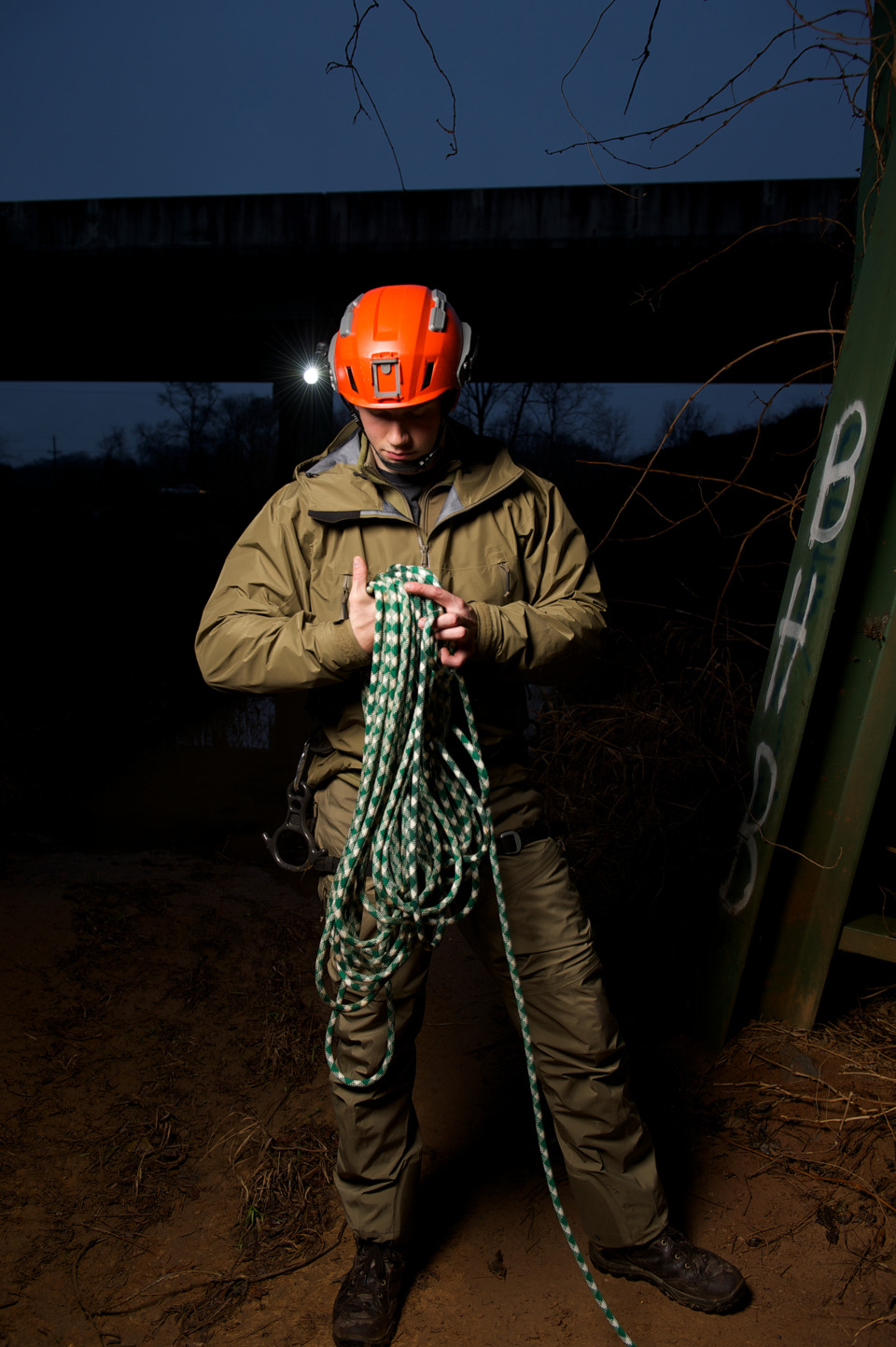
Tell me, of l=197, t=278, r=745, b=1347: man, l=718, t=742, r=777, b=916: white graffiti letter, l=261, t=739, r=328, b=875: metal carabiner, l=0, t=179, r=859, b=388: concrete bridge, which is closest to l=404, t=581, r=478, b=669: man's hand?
l=197, t=278, r=745, b=1347: man

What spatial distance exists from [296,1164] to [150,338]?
1171 cm

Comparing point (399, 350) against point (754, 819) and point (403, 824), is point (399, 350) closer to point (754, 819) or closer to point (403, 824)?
point (403, 824)

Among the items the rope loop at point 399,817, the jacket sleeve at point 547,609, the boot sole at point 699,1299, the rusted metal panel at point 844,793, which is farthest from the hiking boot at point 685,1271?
the jacket sleeve at point 547,609

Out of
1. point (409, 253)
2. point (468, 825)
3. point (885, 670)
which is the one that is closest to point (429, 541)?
point (468, 825)

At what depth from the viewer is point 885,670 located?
2381 mm

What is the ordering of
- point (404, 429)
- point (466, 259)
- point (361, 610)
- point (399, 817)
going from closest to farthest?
1. point (361, 610)
2. point (399, 817)
3. point (404, 429)
4. point (466, 259)

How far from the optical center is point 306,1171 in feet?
8.21

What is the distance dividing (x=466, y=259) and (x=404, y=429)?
A: 6461 millimetres

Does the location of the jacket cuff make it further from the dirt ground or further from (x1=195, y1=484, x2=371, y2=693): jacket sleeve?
the dirt ground

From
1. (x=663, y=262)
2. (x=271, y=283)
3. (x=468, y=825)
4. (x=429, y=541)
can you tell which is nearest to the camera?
(x=468, y=825)

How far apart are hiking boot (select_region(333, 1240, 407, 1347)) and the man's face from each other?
5.97 ft

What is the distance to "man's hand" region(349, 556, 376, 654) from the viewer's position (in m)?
1.72

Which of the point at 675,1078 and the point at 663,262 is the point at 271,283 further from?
the point at 675,1078

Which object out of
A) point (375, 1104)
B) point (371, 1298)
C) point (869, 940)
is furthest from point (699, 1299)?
point (869, 940)
